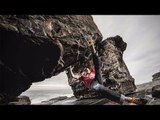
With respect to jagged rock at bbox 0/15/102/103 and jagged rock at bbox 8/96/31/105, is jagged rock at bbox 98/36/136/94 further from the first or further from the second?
jagged rock at bbox 8/96/31/105

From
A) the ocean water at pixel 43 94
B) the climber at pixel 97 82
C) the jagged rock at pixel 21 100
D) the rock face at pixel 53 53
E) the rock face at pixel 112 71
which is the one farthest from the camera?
the rock face at pixel 112 71

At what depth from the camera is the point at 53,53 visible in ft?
22.8

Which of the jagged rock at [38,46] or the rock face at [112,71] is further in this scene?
the rock face at [112,71]

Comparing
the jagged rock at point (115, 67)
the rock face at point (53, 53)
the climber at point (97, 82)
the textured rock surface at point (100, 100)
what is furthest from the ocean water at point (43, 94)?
the jagged rock at point (115, 67)

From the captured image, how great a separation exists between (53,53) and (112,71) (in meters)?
1.93

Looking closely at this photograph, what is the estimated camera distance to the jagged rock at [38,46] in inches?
246

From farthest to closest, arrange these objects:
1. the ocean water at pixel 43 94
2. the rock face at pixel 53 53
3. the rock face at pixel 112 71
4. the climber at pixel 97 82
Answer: the rock face at pixel 112 71, the rock face at pixel 53 53, the ocean water at pixel 43 94, the climber at pixel 97 82

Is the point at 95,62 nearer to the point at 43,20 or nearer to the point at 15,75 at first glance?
the point at 43,20

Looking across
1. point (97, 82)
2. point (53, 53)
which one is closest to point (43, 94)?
point (53, 53)

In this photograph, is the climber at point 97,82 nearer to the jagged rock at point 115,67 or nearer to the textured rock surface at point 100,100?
the textured rock surface at point 100,100

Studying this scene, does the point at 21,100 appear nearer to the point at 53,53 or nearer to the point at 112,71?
the point at 53,53
